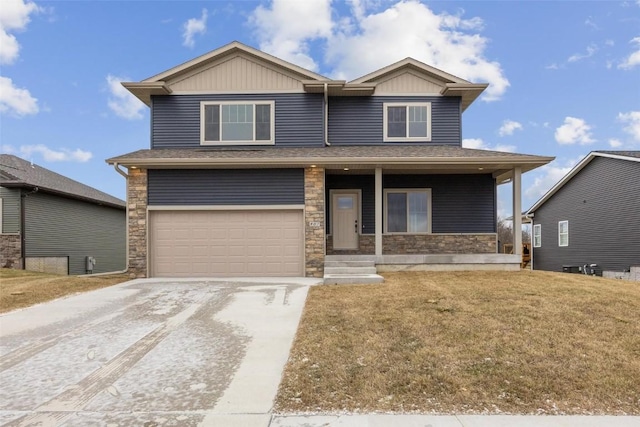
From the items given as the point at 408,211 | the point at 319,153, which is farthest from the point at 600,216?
the point at 319,153

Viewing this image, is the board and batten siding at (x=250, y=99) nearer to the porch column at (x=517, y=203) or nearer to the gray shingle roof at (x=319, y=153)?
the gray shingle roof at (x=319, y=153)

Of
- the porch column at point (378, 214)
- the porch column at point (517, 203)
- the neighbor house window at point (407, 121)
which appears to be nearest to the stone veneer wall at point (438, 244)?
the porch column at point (517, 203)

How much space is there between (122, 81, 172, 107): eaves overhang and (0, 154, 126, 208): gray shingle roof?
5518 millimetres

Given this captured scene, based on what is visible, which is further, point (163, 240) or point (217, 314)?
point (163, 240)

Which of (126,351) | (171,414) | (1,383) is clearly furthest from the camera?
(126,351)

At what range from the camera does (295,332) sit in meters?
5.63

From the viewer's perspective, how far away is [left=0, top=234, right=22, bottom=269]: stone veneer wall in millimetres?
14070

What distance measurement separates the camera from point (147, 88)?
1243cm

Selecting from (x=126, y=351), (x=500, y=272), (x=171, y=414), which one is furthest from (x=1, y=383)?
(x=500, y=272)

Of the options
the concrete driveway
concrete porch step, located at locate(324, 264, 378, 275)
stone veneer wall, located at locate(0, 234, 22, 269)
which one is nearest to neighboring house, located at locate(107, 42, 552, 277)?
concrete porch step, located at locate(324, 264, 378, 275)

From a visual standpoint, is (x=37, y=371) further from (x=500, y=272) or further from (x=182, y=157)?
(x=500, y=272)

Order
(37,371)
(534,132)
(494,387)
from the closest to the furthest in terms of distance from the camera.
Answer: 1. (494,387)
2. (37,371)
3. (534,132)

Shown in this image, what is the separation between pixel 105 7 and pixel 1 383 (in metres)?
13.4

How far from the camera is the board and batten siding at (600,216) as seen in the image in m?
14.7
